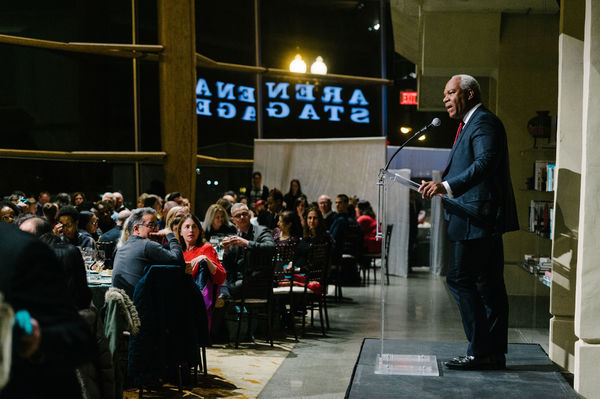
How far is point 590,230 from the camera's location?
4387mm

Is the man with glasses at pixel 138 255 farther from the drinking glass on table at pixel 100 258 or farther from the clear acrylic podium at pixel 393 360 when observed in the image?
the clear acrylic podium at pixel 393 360

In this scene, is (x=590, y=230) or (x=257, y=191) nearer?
(x=590, y=230)

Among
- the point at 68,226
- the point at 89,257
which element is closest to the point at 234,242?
the point at 89,257

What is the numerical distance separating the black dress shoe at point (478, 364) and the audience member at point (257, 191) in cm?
888

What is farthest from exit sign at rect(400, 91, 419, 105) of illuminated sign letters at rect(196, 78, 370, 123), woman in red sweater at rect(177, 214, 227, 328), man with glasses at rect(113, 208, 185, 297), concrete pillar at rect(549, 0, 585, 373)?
man with glasses at rect(113, 208, 185, 297)

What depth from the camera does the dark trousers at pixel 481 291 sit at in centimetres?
429

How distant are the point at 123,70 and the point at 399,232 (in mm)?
5795

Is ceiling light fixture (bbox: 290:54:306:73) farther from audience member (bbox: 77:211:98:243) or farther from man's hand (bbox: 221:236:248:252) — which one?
man's hand (bbox: 221:236:248:252)

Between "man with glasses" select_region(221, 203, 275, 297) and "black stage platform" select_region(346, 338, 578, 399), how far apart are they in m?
2.40

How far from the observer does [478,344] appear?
4.33m

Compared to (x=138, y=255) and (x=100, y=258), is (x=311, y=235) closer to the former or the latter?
(x=100, y=258)

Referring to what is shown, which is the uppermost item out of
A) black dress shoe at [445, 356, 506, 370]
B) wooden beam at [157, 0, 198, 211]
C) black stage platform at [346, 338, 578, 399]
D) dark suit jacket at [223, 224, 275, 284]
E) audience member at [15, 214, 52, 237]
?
wooden beam at [157, 0, 198, 211]

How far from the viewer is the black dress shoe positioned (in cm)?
438

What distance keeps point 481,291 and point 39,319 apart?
9.64 feet
